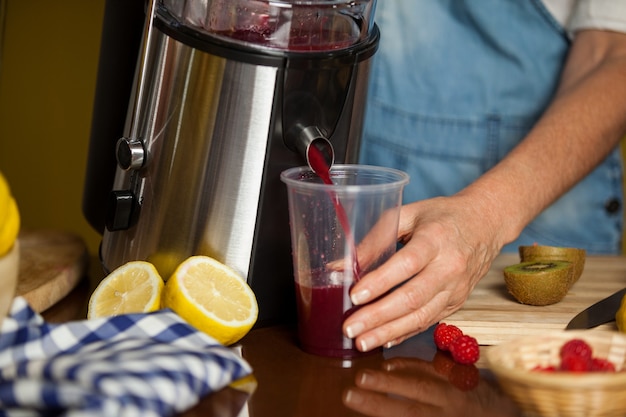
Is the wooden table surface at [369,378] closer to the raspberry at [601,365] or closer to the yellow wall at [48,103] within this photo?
the raspberry at [601,365]

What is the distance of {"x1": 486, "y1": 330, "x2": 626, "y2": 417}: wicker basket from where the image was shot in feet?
2.53

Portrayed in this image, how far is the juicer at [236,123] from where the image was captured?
3.39ft

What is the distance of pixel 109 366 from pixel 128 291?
301 mm

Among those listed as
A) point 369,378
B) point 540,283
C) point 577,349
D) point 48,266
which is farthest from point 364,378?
point 48,266

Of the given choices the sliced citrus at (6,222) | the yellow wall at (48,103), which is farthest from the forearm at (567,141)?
the yellow wall at (48,103)

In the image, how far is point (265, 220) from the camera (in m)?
1.08

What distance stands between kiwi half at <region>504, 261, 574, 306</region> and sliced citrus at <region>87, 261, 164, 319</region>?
19.1 inches

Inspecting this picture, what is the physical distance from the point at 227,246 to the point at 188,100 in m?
0.18

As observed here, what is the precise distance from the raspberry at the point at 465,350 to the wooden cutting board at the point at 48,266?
0.55 meters

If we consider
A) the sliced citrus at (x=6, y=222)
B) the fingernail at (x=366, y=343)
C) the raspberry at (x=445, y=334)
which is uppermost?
the sliced citrus at (x=6, y=222)

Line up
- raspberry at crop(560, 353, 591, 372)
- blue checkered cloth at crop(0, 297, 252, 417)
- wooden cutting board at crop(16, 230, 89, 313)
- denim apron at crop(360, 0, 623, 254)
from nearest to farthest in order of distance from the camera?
blue checkered cloth at crop(0, 297, 252, 417) < raspberry at crop(560, 353, 591, 372) < wooden cutting board at crop(16, 230, 89, 313) < denim apron at crop(360, 0, 623, 254)

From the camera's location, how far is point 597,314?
3.72 feet

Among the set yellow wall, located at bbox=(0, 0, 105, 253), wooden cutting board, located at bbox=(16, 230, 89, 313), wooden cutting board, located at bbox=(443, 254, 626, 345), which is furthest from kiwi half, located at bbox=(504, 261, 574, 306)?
yellow wall, located at bbox=(0, 0, 105, 253)

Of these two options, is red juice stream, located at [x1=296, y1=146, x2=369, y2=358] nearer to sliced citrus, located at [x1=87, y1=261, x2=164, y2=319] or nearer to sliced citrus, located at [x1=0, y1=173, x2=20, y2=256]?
sliced citrus, located at [x1=87, y1=261, x2=164, y2=319]
